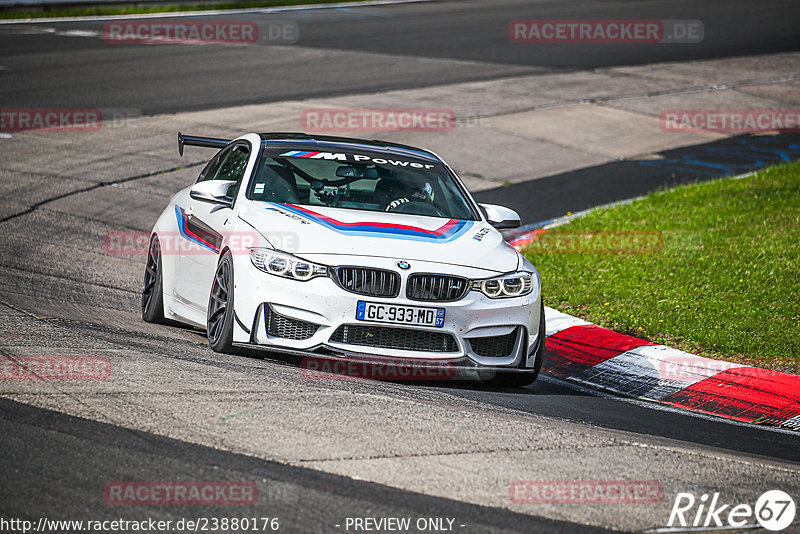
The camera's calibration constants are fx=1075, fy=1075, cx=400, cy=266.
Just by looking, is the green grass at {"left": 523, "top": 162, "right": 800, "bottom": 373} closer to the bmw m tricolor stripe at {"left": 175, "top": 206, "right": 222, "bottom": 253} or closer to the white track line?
the bmw m tricolor stripe at {"left": 175, "top": 206, "right": 222, "bottom": 253}

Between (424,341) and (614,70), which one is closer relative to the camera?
(424,341)

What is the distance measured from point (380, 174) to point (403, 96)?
12.3 metres

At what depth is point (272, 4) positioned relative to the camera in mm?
32219

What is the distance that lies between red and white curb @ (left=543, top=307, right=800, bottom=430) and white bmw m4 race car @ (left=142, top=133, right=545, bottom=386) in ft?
3.49

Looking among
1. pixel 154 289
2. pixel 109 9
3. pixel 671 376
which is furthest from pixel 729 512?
pixel 109 9

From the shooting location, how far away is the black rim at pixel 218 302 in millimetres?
6996

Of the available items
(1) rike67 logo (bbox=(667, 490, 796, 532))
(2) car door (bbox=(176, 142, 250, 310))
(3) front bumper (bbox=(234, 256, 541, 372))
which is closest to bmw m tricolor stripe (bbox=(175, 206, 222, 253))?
(2) car door (bbox=(176, 142, 250, 310))

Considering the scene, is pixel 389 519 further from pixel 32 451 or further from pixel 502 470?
pixel 32 451

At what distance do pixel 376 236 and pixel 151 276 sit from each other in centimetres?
232

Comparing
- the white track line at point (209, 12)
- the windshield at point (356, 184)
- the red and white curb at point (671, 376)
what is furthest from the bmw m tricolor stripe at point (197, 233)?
the white track line at point (209, 12)

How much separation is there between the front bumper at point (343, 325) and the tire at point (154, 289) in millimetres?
1563

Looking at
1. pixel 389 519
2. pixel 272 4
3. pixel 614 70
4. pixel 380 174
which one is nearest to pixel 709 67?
pixel 614 70

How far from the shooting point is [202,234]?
25.4ft

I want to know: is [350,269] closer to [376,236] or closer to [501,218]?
[376,236]
